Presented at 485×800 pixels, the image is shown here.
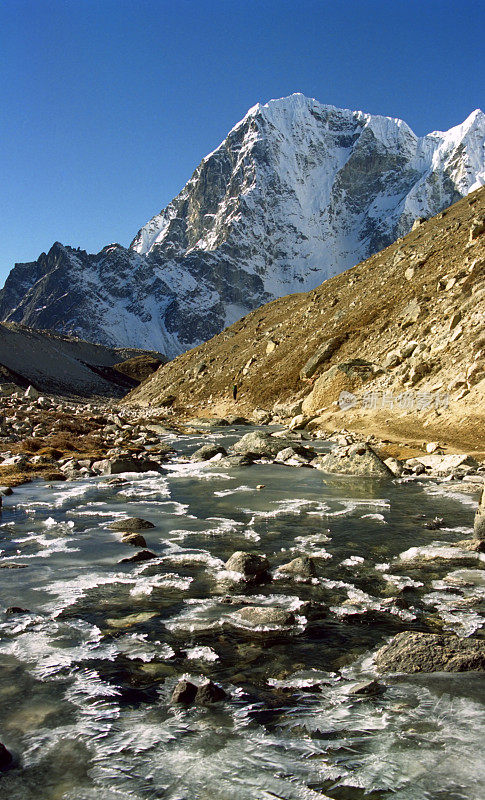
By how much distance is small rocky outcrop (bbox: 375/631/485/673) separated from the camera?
20.1 feet

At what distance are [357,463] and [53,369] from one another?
120209 millimetres

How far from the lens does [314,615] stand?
7.68 m

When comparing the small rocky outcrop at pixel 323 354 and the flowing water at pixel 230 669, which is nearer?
the flowing water at pixel 230 669

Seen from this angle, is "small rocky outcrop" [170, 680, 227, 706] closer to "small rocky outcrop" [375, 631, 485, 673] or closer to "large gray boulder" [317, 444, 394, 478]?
"small rocky outcrop" [375, 631, 485, 673]

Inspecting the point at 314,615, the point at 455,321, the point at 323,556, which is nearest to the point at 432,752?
the point at 314,615

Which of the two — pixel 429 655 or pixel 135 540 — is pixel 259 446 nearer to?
pixel 135 540

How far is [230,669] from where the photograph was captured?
617 cm

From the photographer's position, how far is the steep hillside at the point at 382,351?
2883cm

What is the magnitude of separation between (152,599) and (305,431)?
2989 centimetres

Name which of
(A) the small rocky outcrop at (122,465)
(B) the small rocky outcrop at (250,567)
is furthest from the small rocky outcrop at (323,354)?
(B) the small rocky outcrop at (250,567)

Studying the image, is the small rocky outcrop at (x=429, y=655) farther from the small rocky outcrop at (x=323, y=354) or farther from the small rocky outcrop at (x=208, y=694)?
the small rocky outcrop at (x=323, y=354)

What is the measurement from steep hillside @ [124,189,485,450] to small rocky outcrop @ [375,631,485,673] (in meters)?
18.0

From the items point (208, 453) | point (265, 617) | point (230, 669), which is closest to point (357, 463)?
point (208, 453)

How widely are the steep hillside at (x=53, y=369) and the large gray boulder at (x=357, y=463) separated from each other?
88774mm
